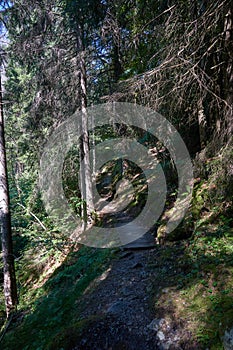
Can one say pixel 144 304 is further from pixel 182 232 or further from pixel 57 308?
pixel 182 232

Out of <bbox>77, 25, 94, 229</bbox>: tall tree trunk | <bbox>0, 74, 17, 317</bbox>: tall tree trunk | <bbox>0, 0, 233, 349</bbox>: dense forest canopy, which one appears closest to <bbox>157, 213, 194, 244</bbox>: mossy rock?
<bbox>0, 0, 233, 349</bbox>: dense forest canopy

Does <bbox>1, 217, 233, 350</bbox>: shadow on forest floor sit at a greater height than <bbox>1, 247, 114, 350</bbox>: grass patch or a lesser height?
greater

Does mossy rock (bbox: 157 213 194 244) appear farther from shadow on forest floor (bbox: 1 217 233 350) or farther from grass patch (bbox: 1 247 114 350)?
grass patch (bbox: 1 247 114 350)

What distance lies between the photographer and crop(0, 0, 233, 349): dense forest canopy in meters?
4.71

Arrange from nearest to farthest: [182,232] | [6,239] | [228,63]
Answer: [228,63], [182,232], [6,239]

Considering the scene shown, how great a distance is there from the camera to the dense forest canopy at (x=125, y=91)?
186 inches

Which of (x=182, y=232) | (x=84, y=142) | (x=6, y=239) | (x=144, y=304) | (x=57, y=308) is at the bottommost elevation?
(x=57, y=308)

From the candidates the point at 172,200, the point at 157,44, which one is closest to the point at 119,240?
the point at 172,200

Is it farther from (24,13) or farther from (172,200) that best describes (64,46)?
(172,200)

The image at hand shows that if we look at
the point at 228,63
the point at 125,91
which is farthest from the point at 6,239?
the point at 228,63

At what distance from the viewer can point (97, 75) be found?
31.6 feet

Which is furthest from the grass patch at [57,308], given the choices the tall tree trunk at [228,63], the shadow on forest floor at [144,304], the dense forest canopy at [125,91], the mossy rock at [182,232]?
the tall tree trunk at [228,63]

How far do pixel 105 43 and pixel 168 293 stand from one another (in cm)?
749

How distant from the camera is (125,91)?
538cm
